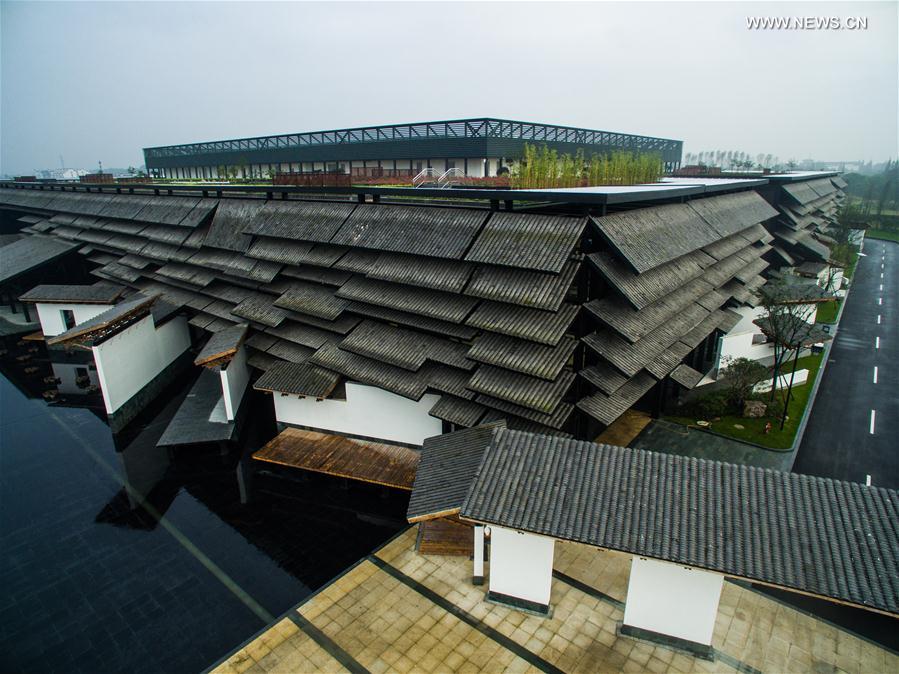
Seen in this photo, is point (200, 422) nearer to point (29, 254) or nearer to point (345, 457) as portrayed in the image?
point (345, 457)

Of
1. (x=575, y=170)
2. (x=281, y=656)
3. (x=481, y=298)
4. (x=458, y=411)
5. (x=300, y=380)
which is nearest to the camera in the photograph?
(x=281, y=656)

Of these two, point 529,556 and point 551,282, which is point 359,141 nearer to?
point 551,282

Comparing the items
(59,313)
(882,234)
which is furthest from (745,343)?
(882,234)

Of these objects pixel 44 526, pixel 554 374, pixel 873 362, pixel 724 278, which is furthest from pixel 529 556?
pixel 873 362

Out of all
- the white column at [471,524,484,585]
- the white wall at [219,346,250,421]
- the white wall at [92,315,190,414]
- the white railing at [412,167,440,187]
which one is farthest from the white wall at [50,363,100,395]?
the white column at [471,524,484,585]

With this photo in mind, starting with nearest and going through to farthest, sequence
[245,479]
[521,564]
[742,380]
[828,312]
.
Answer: [521,564] < [245,479] < [742,380] < [828,312]

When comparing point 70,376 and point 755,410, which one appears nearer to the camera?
A: point 755,410

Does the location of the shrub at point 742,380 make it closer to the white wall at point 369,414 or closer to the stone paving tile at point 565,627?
the white wall at point 369,414
